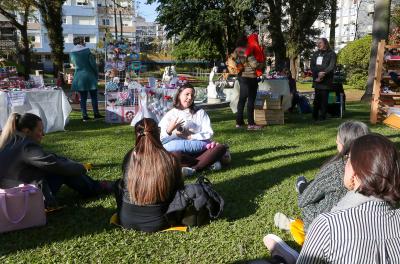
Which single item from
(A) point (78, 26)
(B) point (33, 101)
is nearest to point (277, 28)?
(B) point (33, 101)

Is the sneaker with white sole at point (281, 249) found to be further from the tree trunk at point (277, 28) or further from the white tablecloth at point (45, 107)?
the tree trunk at point (277, 28)

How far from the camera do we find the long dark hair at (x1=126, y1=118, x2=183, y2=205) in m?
3.32

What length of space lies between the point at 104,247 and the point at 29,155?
1.02 m

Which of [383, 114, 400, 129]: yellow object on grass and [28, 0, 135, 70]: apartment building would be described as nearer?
[383, 114, 400, 129]: yellow object on grass

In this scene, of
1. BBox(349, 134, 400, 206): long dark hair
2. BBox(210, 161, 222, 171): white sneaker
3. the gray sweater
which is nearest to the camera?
BBox(349, 134, 400, 206): long dark hair

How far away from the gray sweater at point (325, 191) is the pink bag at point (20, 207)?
2.08 m

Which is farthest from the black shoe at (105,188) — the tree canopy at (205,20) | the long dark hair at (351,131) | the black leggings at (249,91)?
the tree canopy at (205,20)

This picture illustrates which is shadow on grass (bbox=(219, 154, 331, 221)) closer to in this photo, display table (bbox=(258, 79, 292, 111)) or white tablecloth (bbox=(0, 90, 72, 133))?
white tablecloth (bbox=(0, 90, 72, 133))

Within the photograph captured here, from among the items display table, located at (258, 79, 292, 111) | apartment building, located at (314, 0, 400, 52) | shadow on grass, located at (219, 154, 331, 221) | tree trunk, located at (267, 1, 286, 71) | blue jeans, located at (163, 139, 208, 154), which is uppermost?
apartment building, located at (314, 0, 400, 52)

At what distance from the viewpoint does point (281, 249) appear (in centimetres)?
287

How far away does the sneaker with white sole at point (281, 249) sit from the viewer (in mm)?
2670

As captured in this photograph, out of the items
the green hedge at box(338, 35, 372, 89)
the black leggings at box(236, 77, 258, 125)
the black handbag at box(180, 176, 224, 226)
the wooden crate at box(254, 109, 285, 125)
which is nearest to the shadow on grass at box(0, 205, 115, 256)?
the black handbag at box(180, 176, 224, 226)

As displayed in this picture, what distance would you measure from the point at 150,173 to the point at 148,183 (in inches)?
3.1

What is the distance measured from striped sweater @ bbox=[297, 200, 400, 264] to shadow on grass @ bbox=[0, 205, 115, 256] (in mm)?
2187
